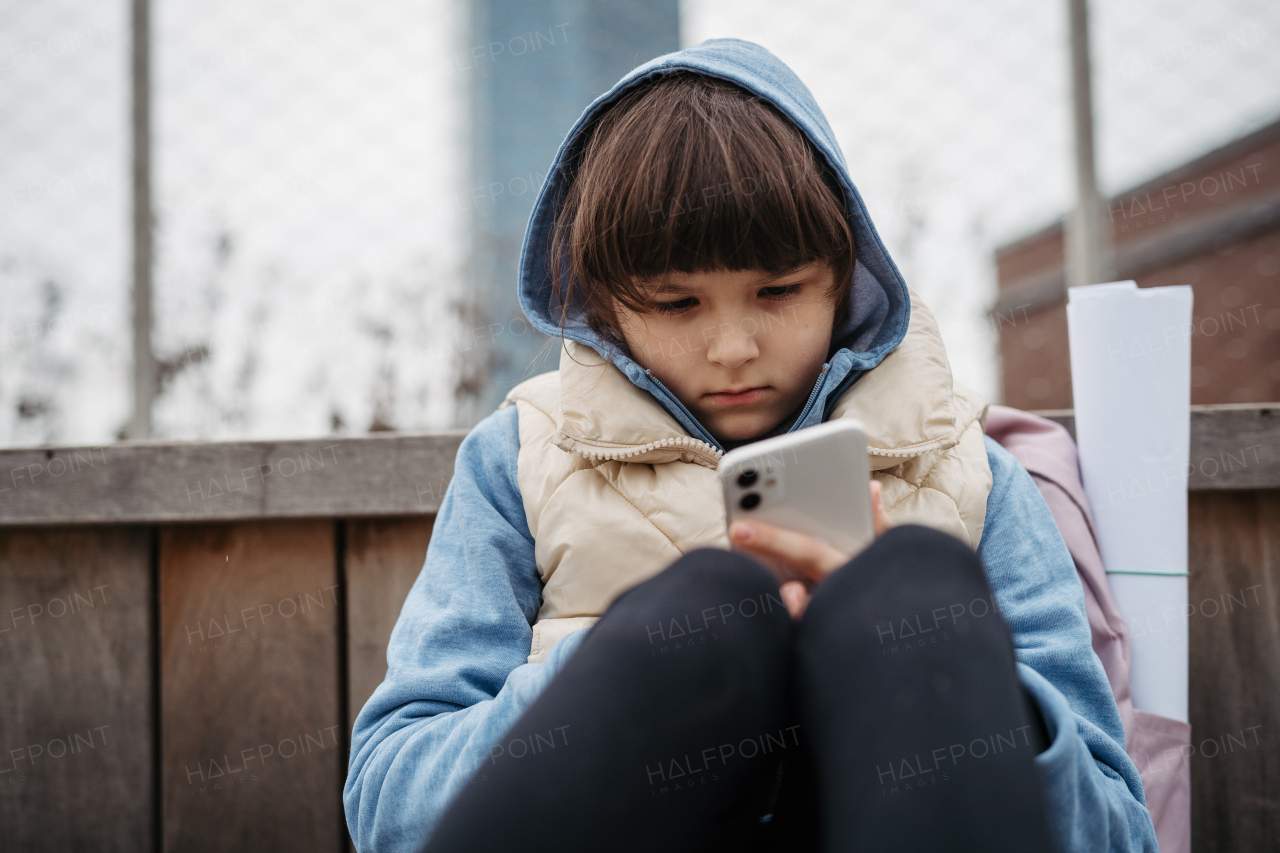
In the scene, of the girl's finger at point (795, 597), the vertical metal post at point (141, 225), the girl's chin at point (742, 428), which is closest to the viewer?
the girl's finger at point (795, 597)

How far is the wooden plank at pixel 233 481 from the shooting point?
3.48 ft

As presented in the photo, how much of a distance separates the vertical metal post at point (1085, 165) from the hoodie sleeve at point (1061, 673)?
550 mm

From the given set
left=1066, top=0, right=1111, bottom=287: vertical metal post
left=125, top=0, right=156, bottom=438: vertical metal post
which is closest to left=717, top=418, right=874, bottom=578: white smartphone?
left=1066, top=0, right=1111, bottom=287: vertical metal post

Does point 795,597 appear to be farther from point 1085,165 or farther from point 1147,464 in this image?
point 1085,165

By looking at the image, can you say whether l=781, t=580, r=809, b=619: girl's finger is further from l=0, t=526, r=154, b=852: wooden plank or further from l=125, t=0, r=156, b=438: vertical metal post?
l=125, t=0, r=156, b=438: vertical metal post

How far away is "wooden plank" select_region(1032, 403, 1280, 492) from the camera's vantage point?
1.04m

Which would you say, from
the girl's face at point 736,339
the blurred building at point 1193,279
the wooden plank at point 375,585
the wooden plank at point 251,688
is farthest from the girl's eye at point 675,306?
the blurred building at point 1193,279

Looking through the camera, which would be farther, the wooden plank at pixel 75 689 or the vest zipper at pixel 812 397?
the wooden plank at pixel 75 689

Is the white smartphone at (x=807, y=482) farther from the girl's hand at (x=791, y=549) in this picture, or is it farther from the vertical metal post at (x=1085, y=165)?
the vertical metal post at (x=1085, y=165)

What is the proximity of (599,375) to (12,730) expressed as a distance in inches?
39.3

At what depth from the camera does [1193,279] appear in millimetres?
1584

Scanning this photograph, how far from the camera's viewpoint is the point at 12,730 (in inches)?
42.3

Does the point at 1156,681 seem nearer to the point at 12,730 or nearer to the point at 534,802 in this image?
the point at 534,802

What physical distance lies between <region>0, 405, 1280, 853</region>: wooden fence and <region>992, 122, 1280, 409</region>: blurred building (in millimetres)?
425
